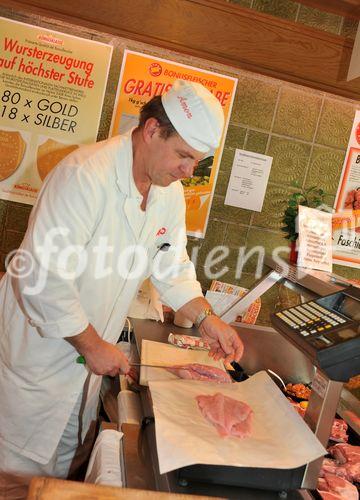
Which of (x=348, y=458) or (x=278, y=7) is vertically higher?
(x=278, y=7)

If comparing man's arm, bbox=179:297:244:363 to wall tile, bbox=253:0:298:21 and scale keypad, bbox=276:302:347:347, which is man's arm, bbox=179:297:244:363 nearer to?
scale keypad, bbox=276:302:347:347

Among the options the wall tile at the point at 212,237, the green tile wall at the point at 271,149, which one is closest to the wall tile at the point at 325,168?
the green tile wall at the point at 271,149

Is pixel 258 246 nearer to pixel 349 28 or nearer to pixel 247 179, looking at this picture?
pixel 247 179

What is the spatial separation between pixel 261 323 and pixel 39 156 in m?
1.61

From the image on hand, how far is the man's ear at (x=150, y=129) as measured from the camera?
1.75m

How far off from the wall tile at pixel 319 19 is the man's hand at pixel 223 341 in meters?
1.87

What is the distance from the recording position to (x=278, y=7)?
9.52 feet

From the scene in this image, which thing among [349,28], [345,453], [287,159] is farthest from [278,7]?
[345,453]

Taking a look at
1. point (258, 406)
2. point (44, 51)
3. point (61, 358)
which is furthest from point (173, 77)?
point (258, 406)

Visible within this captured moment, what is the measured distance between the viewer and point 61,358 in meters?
1.90

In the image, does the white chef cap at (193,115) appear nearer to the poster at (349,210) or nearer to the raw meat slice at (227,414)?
the raw meat slice at (227,414)

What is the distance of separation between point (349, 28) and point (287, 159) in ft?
2.58

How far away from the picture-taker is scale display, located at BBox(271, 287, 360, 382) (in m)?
1.33

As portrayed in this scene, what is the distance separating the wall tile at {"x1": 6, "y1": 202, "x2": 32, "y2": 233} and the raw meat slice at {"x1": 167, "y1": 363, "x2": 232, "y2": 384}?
1455mm
